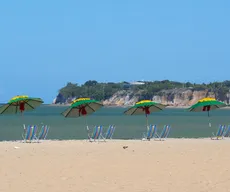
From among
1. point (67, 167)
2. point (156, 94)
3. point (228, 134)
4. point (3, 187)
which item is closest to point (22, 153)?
point (67, 167)

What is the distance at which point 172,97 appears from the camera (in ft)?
534

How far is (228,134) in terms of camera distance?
2205cm

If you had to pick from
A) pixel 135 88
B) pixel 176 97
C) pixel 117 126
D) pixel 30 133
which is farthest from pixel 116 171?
pixel 135 88

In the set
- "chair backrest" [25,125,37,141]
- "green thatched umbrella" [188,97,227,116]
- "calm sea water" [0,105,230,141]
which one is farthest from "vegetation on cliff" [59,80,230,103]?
"chair backrest" [25,125,37,141]

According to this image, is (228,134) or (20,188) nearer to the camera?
(20,188)

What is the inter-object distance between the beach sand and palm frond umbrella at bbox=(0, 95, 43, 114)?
5765mm

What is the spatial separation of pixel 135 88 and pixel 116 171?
166269 millimetres

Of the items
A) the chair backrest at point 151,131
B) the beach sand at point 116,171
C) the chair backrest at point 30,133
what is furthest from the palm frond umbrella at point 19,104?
the beach sand at point 116,171

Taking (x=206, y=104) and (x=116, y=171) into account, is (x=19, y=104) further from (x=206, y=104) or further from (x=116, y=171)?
(x=116, y=171)

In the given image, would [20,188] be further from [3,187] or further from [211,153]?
[211,153]

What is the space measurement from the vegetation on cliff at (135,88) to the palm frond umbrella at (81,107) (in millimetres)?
132478

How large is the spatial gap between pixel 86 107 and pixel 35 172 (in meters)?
11.2

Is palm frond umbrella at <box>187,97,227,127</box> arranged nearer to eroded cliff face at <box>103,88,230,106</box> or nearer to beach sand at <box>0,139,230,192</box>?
beach sand at <box>0,139,230,192</box>

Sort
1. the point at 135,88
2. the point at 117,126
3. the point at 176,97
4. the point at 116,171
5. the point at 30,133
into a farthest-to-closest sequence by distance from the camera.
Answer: the point at 135,88
the point at 176,97
the point at 117,126
the point at 30,133
the point at 116,171
